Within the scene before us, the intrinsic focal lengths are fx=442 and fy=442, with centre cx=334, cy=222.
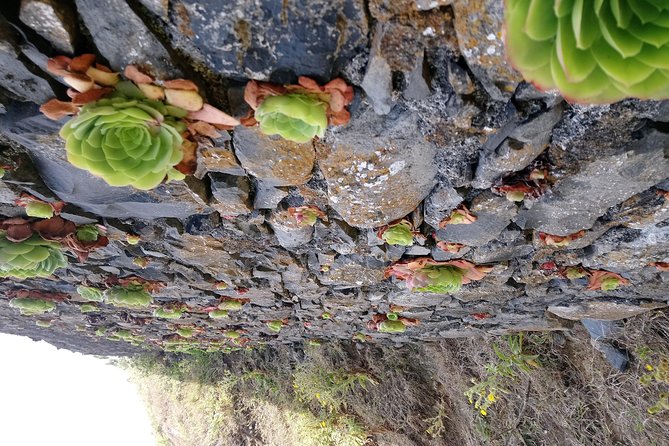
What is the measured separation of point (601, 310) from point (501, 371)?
1268 millimetres

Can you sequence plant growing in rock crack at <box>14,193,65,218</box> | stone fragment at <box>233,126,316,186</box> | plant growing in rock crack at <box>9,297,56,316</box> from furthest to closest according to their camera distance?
plant growing in rock crack at <box>9,297,56,316</box> → plant growing in rock crack at <box>14,193,65,218</box> → stone fragment at <box>233,126,316,186</box>

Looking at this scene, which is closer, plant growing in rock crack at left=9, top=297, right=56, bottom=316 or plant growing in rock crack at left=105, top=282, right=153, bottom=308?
plant growing in rock crack at left=105, top=282, right=153, bottom=308

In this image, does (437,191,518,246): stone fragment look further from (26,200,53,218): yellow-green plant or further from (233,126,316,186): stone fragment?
(26,200,53,218): yellow-green plant

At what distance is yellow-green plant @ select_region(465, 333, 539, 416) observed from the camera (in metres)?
3.45

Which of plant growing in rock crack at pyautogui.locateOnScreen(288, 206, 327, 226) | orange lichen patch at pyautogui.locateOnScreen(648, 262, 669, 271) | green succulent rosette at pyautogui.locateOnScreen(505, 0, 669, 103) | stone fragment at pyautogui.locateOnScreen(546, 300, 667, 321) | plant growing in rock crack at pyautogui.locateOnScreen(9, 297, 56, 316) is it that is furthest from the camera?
plant growing in rock crack at pyautogui.locateOnScreen(9, 297, 56, 316)

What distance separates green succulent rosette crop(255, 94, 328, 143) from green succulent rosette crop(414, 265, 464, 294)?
1.19 m

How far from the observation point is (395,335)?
408 centimetres

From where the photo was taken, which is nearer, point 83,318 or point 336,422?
point 83,318

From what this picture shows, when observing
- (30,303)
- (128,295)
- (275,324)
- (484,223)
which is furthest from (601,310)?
(30,303)

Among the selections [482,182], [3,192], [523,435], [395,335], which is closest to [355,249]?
[482,182]

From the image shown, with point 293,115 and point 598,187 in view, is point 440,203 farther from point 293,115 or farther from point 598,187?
point 293,115

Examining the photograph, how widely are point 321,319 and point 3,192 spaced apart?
101 inches

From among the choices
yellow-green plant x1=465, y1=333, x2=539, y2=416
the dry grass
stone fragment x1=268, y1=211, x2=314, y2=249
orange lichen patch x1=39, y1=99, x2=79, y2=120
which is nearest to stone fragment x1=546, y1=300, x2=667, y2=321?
the dry grass

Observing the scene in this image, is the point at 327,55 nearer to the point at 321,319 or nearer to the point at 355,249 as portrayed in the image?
the point at 355,249
